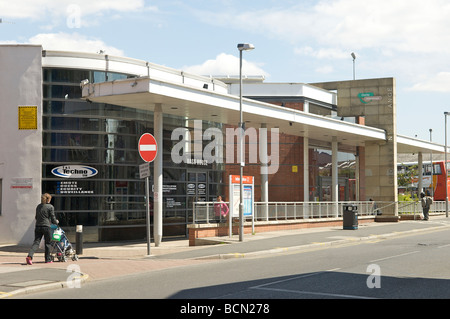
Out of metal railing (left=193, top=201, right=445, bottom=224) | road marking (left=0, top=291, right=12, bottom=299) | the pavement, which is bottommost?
the pavement

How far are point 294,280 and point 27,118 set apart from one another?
14.5 m

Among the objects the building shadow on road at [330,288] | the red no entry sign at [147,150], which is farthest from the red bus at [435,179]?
the building shadow on road at [330,288]

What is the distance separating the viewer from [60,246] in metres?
17.1

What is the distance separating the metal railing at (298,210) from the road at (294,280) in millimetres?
6592

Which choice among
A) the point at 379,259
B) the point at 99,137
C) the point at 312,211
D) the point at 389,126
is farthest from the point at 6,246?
the point at 389,126

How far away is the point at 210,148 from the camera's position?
28562 millimetres

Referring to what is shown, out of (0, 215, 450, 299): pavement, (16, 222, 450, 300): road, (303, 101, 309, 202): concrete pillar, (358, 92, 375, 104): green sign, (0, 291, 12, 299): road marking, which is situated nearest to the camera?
(16, 222, 450, 300): road

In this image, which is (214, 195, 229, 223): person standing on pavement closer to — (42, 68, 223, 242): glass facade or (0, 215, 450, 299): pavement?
(0, 215, 450, 299): pavement

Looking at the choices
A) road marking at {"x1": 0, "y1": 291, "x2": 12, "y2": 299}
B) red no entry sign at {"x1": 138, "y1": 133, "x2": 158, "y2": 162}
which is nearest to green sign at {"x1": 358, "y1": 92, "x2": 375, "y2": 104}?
red no entry sign at {"x1": 138, "y1": 133, "x2": 158, "y2": 162}

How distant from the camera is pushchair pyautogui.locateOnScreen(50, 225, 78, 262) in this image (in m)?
16.9

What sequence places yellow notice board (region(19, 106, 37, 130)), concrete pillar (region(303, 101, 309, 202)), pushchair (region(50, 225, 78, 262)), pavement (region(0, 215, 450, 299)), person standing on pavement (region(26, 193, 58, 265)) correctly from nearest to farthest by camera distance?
pavement (region(0, 215, 450, 299))
person standing on pavement (region(26, 193, 58, 265))
pushchair (region(50, 225, 78, 262))
yellow notice board (region(19, 106, 37, 130))
concrete pillar (region(303, 101, 309, 202))

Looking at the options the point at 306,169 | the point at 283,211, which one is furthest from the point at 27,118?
the point at 306,169

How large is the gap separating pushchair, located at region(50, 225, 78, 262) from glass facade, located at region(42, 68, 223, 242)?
19.7 ft

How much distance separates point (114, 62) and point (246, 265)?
12342 mm
